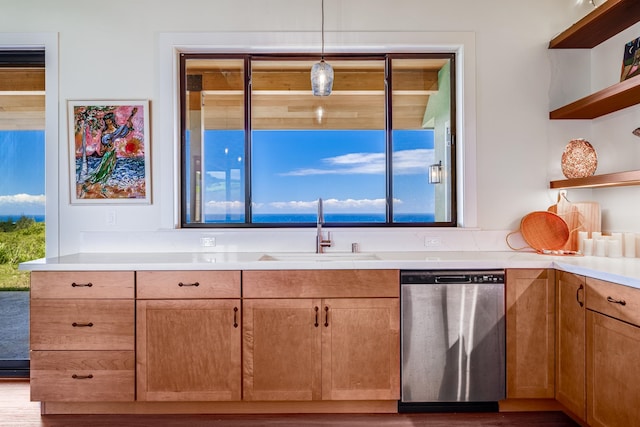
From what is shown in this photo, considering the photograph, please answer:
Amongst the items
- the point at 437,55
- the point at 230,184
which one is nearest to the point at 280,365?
the point at 230,184

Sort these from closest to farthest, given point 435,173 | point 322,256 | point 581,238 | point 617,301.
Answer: point 617,301 → point 581,238 → point 322,256 → point 435,173

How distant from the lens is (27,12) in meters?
2.86

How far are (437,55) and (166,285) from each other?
2419 mm

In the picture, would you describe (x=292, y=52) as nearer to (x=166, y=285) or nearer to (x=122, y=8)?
(x=122, y=8)

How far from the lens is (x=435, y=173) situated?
10.3 feet

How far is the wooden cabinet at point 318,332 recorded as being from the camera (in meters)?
2.29

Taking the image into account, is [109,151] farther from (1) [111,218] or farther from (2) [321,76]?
(2) [321,76]

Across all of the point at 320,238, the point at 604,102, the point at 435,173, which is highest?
the point at 604,102

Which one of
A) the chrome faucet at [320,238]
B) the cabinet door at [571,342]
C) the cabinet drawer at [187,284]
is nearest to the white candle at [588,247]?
the cabinet door at [571,342]

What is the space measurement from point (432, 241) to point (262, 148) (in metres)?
1.46

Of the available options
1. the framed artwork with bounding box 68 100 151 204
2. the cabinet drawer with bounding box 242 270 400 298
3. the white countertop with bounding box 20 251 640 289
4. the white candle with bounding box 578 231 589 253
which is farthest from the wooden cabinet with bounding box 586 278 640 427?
the framed artwork with bounding box 68 100 151 204

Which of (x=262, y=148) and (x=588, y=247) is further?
(x=262, y=148)

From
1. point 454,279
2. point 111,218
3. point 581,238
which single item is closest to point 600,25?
point 581,238

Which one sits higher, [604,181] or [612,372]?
[604,181]
